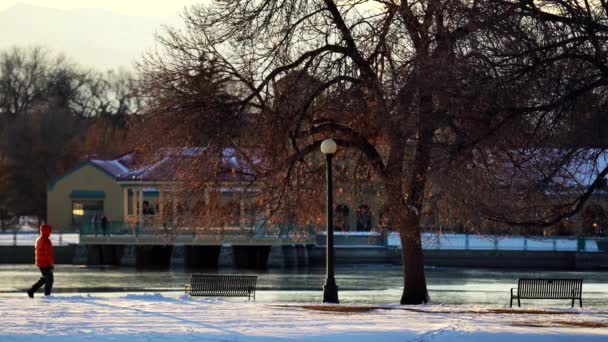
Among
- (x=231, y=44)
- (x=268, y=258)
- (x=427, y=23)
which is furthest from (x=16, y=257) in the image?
(x=427, y=23)

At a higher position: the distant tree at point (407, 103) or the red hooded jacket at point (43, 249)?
the distant tree at point (407, 103)

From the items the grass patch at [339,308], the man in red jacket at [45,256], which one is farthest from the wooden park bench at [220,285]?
the grass patch at [339,308]

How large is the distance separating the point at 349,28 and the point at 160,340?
15563 mm

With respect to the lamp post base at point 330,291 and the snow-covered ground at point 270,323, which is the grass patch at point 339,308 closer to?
the snow-covered ground at point 270,323

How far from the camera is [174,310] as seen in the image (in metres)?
24.8

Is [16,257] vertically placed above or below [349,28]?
below

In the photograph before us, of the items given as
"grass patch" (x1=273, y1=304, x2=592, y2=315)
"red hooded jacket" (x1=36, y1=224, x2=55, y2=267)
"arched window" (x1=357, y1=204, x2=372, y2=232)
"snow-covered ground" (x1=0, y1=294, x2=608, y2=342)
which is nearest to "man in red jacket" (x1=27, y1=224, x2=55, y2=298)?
"red hooded jacket" (x1=36, y1=224, x2=55, y2=267)

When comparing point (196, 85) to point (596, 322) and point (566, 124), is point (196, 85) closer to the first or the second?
point (566, 124)

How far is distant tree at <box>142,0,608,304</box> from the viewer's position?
25.2 m

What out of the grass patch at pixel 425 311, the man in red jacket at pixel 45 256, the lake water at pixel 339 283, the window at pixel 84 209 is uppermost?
the window at pixel 84 209

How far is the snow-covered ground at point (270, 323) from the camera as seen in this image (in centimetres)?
2019

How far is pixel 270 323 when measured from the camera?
2205cm

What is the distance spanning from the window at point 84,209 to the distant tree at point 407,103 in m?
60.7

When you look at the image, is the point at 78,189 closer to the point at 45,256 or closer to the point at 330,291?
the point at 45,256
